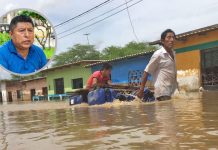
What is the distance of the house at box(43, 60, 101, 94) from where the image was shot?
28.9 m

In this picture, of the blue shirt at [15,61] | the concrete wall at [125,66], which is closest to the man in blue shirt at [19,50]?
the blue shirt at [15,61]

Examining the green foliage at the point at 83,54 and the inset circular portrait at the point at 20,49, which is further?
the green foliage at the point at 83,54

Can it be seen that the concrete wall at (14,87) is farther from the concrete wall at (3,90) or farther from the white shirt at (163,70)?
the white shirt at (163,70)

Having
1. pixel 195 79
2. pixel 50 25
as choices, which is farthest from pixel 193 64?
pixel 50 25

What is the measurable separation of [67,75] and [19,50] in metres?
26.2

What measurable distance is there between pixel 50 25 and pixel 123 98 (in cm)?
294

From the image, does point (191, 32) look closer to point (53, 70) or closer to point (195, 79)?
point (195, 79)

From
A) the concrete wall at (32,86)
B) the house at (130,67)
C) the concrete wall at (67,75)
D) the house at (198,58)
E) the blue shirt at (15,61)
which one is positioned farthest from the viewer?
the concrete wall at (32,86)

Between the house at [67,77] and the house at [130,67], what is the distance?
4.00 meters

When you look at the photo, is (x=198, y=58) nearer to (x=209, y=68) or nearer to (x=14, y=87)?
(x=209, y=68)

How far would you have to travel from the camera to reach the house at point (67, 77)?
2885 centimetres

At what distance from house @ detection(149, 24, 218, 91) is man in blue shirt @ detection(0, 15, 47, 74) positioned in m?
11.9

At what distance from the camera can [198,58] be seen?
17422 mm

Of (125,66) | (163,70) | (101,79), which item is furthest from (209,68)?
(163,70)
